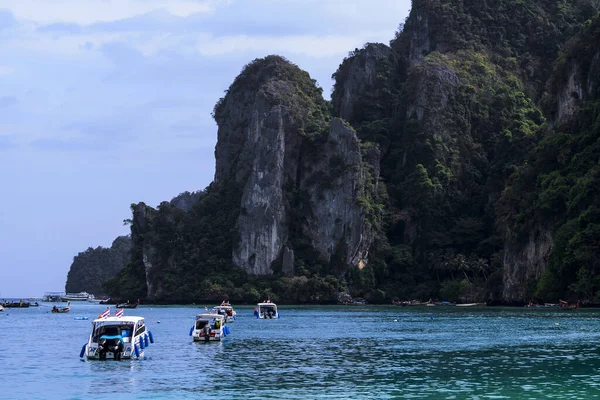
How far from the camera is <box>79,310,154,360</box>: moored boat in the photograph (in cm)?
4856

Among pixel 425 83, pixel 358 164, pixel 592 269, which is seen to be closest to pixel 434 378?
pixel 592 269

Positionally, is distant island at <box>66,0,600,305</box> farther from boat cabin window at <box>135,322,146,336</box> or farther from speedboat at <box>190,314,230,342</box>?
boat cabin window at <box>135,322,146,336</box>

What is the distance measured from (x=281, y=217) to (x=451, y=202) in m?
35.3

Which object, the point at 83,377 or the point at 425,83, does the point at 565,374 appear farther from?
the point at 425,83

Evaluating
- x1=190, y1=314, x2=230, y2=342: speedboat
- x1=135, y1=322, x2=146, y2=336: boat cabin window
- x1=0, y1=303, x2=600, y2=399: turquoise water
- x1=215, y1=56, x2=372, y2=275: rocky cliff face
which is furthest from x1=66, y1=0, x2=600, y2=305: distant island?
x1=135, y1=322, x2=146, y2=336: boat cabin window

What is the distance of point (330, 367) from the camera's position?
44.7 metres

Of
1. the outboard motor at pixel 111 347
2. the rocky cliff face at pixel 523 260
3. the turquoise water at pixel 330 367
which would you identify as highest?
the rocky cliff face at pixel 523 260

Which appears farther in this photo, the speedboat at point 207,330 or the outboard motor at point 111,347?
the speedboat at point 207,330

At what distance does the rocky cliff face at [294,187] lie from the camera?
178m

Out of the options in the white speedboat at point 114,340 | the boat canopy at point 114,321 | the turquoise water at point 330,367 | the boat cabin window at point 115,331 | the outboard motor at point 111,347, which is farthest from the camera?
the boat cabin window at point 115,331

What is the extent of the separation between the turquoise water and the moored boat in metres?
0.77

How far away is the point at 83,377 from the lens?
42.4 metres

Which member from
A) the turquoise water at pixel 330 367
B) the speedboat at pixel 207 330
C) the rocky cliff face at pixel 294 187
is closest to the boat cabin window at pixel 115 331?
the turquoise water at pixel 330 367

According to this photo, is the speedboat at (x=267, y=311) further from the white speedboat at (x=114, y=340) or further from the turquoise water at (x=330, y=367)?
the white speedboat at (x=114, y=340)
